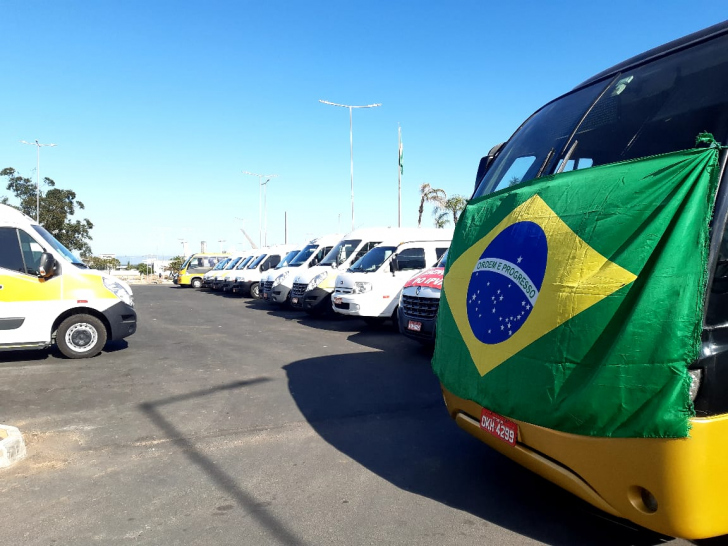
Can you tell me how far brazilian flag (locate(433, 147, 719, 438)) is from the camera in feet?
8.28

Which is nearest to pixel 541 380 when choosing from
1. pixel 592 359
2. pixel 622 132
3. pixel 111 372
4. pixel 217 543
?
pixel 592 359

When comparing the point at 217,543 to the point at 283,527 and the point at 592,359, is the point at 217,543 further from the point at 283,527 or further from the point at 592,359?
the point at 592,359

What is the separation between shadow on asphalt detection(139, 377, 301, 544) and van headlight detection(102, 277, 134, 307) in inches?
124

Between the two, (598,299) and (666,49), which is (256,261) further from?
(598,299)

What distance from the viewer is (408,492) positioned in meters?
3.89

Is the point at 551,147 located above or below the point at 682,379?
above

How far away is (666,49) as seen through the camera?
3.74 meters

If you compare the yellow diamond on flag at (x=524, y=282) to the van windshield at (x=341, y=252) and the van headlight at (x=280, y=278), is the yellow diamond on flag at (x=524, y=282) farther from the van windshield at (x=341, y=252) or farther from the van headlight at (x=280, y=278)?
the van headlight at (x=280, y=278)

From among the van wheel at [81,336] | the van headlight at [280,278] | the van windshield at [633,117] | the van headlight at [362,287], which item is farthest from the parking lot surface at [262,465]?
the van headlight at [280,278]

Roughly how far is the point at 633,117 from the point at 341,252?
38.4ft

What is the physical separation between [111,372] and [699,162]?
7830mm

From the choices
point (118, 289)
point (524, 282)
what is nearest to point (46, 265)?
point (118, 289)

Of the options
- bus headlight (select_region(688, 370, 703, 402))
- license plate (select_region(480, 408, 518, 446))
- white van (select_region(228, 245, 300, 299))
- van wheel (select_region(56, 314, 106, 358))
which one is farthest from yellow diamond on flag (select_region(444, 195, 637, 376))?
white van (select_region(228, 245, 300, 299))

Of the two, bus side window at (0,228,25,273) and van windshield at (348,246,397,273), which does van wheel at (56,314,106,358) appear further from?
van windshield at (348,246,397,273)
